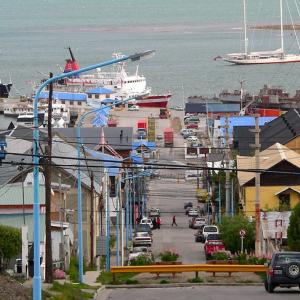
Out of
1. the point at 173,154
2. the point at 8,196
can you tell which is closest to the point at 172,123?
the point at 173,154

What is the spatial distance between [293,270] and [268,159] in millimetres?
28672

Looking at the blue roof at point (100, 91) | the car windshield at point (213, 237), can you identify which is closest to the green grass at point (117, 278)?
the car windshield at point (213, 237)

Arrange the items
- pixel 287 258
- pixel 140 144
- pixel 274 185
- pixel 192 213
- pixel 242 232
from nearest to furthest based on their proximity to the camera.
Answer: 1. pixel 287 258
2. pixel 242 232
3. pixel 274 185
4. pixel 192 213
5. pixel 140 144

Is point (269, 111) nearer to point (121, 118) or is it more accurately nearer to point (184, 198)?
point (121, 118)

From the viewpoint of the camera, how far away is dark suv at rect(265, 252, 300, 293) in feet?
81.1

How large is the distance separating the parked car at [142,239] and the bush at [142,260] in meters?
8.10

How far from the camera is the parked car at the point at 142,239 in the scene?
46.6 metres

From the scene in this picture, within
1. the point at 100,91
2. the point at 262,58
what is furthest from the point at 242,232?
the point at 262,58

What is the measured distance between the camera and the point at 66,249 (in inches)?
1422

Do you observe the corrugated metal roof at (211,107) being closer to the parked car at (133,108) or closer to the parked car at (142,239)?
the parked car at (133,108)

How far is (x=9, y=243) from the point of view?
1223 inches

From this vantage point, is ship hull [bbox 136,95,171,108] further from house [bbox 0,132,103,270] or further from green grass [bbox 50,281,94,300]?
green grass [bbox 50,281,94,300]

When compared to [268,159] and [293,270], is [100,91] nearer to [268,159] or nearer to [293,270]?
[268,159]

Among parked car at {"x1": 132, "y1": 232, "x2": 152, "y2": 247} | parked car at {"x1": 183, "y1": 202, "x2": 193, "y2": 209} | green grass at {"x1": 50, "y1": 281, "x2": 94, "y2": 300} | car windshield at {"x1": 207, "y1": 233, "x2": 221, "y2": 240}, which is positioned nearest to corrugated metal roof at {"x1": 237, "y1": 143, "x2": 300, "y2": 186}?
parked car at {"x1": 132, "y1": 232, "x2": 152, "y2": 247}
